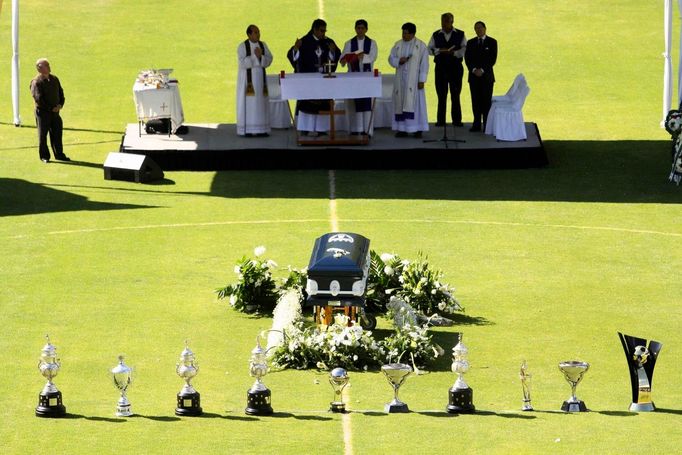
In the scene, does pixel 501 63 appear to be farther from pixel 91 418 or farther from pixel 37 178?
pixel 91 418

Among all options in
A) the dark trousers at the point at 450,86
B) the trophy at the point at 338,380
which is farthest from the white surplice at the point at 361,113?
the trophy at the point at 338,380

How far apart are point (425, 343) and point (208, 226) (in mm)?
6939

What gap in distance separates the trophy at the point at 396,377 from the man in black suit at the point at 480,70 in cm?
1362

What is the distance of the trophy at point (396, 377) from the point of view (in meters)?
14.5

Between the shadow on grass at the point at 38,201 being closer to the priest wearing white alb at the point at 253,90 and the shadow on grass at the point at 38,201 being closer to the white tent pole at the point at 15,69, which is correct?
the priest wearing white alb at the point at 253,90

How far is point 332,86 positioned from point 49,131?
476 cm

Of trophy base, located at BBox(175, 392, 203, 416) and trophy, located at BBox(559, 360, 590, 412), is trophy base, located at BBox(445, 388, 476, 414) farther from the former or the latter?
trophy base, located at BBox(175, 392, 203, 416)

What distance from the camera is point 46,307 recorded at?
1864 cm

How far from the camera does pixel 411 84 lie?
27.8 metres

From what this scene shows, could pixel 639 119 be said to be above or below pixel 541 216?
above

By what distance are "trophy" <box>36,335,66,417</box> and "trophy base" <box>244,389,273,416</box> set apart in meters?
1.65

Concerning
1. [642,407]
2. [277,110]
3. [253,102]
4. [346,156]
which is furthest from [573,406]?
[277,110]

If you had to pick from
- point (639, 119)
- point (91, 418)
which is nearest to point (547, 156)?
point (639, 119)

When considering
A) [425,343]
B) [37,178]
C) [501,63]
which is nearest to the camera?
[425,343]
